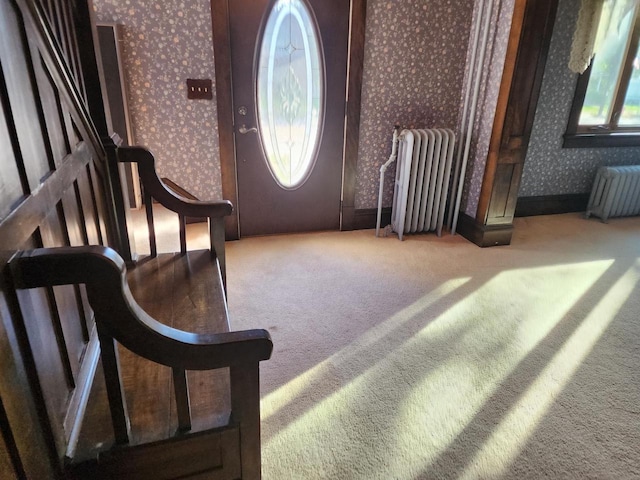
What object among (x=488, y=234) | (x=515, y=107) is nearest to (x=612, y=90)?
(x=515, y=107)

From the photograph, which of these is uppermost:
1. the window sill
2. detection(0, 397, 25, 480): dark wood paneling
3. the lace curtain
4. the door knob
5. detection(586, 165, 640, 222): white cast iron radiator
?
the lace curtain

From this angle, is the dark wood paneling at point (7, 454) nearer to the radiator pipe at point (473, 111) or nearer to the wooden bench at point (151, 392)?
the wooden bench at point (151, 392)

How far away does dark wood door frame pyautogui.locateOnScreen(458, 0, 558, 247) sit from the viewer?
9.84 feet

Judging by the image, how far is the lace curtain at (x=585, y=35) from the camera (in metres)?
3.58

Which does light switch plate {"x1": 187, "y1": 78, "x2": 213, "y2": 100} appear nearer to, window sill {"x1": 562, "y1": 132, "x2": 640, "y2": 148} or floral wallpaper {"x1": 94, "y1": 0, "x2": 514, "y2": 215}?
floral wallpaper {"x1": 94, "y1": 0, "x2": 514, "y2": 215}

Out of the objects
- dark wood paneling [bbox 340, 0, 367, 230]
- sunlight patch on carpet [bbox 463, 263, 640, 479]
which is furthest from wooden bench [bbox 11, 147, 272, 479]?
dark wood paneling [bbox 340, 0, 367, 230]

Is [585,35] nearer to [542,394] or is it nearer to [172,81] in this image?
[542,394]

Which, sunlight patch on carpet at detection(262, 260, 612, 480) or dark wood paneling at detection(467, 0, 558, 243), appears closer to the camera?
sunlight patch on carpet at detection(262, 260, 612, 480)

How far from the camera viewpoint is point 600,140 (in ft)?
13.9

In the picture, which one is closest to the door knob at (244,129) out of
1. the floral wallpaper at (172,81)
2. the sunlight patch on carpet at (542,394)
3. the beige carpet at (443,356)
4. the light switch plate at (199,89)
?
the floral wallpaper at (172,81)

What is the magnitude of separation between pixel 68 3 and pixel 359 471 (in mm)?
1964

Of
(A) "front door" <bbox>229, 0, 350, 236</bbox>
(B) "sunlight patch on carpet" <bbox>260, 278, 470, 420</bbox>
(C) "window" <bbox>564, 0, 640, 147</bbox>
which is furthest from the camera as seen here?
(C) "window" <bbox>564, 0, 640, 147</bbox>

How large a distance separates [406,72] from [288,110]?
1.03 metres

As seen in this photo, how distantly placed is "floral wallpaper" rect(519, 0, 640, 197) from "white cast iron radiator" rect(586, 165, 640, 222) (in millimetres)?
189
